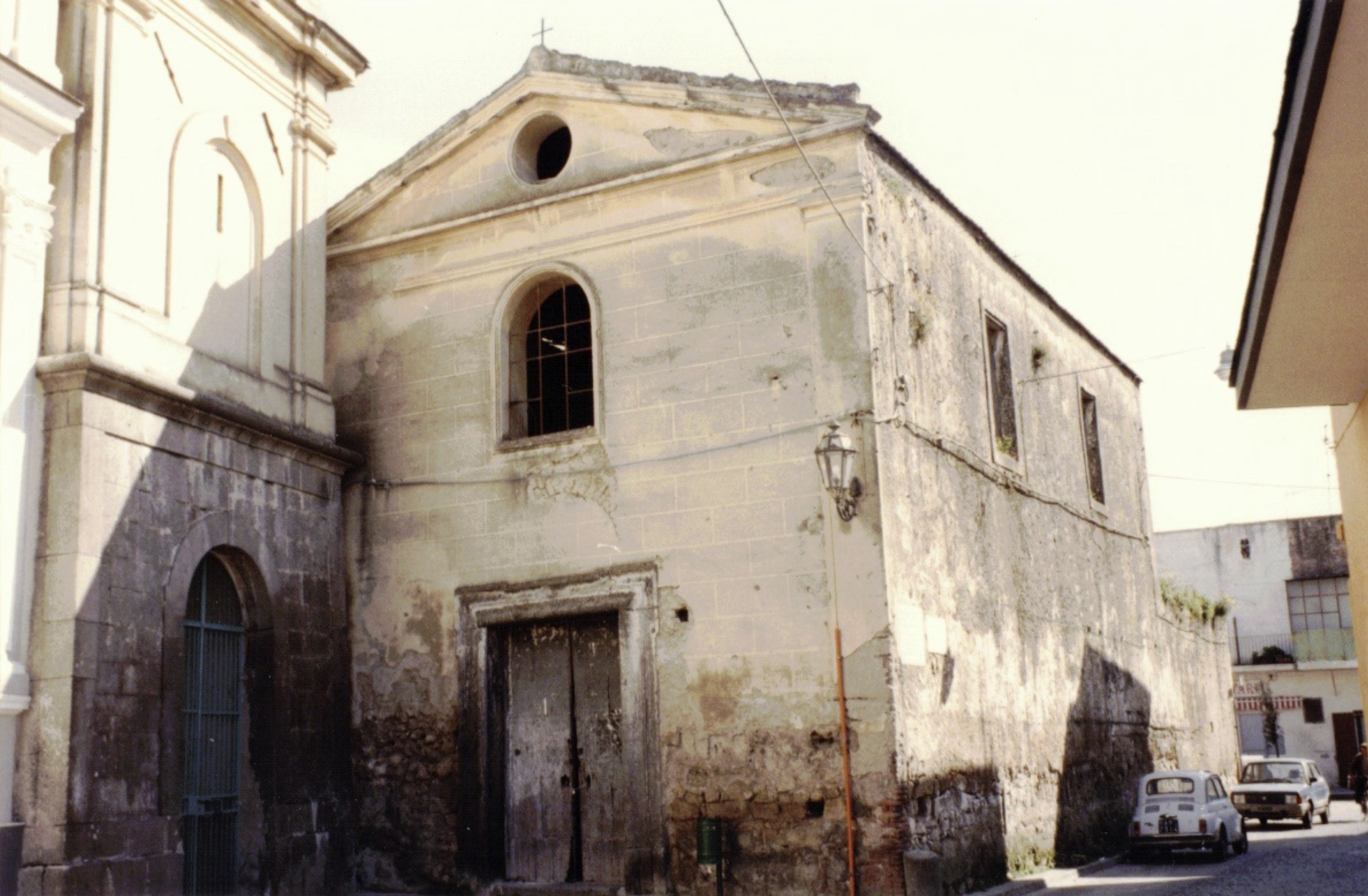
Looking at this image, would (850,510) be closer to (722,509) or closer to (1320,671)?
(722,509)

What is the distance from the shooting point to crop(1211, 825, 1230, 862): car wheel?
16.3 metres

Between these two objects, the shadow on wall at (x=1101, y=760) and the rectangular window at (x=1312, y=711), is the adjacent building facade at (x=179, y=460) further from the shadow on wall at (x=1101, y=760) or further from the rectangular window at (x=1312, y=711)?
the rectangular window at (x=1312, y=711)

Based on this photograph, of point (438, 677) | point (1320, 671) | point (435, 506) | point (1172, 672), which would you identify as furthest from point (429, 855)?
point (1320, 671)

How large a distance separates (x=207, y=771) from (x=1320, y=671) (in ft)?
104

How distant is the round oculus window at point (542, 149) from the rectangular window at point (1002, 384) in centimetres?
507

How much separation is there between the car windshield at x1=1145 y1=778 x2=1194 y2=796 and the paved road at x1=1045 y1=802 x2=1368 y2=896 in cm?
78

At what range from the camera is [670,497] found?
12555 mm

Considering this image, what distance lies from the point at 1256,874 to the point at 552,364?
8.82 meters

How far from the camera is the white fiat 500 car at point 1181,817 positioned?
1612 cm

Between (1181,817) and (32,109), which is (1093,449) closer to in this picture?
(1181,817)

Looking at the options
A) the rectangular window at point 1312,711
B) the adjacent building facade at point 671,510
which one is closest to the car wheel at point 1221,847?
the adjacent building facade at point 671,510

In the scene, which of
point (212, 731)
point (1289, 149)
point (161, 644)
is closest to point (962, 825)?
point (212, 731)

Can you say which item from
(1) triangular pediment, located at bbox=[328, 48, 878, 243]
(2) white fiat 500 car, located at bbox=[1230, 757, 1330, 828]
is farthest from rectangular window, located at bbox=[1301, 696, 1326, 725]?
(1) triangular pediment, located at bbox=[328, 48, 878, 243]

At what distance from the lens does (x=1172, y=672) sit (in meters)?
20.8
